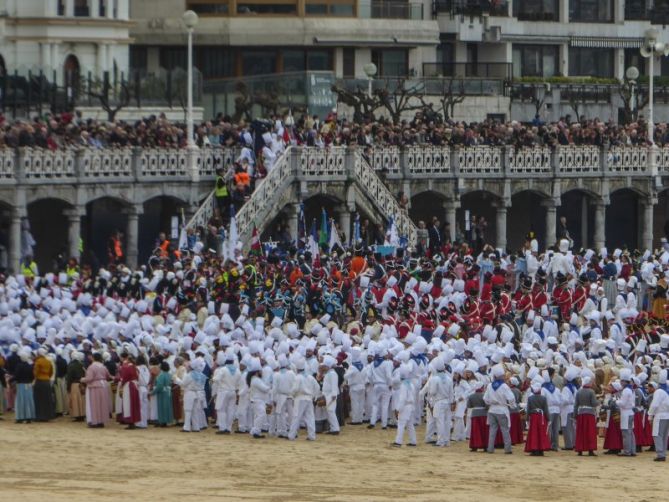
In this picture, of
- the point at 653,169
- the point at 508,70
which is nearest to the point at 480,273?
the point at 653,169

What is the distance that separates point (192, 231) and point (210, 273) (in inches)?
208

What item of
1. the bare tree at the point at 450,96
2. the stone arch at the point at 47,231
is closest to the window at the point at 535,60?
the bare tree at the point at 450,96

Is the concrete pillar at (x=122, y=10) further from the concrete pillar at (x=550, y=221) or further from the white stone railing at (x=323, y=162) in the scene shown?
the white stone railing at (x=323, y=162)

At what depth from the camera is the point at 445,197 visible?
74.9 meters

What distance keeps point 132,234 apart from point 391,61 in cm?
2296

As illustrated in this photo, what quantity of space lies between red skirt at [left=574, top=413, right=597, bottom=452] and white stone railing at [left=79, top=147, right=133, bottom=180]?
20080 mm

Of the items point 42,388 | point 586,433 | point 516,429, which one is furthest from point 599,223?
point 586,433

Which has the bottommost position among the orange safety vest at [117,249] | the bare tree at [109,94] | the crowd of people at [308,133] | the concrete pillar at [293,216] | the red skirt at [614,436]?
the red skirt at [614,436]

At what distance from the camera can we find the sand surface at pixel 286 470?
150 ft

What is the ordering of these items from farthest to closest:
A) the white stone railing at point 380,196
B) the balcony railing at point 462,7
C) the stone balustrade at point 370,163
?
the balcony railing at point 462,7
the white stone railing at point 380,196
the stone balustrade at point 370,163

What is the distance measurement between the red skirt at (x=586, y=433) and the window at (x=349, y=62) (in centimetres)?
4018

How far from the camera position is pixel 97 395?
53312 mm

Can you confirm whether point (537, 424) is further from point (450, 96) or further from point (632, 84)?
point (632, 84)

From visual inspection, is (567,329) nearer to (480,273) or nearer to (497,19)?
(480,273)
